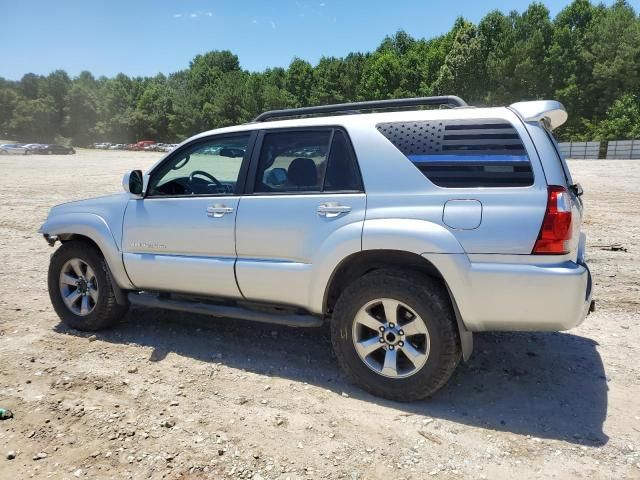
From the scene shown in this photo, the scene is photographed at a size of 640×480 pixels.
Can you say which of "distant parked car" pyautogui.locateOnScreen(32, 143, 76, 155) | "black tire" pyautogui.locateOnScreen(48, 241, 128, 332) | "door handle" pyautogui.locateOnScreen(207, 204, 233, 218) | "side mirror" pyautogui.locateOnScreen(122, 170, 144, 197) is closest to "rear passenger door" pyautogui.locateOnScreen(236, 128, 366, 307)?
"door handle" pyautogui.locateOnScreen(207, 204, 233, 218)

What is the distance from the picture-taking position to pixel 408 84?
6925 cm

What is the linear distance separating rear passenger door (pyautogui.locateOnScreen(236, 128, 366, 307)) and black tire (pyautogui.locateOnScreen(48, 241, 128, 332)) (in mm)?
1492

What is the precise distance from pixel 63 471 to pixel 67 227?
250 centimetres

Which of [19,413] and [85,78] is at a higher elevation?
[85,78]

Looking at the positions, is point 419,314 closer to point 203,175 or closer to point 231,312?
point 231,312

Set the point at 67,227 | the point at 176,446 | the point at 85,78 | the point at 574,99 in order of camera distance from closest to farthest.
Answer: the point at 176,446 → the point at 67,227 → the point at 574,99 → the point at 85,78

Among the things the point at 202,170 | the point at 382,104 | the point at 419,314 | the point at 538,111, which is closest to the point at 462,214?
the point at 419,314

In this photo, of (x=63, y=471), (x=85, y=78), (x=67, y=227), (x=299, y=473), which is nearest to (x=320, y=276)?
(x=299, y=473)

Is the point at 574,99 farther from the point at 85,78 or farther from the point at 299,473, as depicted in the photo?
the point at 85,78

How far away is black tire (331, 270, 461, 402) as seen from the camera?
3.24 metres

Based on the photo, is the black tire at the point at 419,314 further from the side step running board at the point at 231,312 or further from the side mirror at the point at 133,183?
the side mirror at the point at 133,183

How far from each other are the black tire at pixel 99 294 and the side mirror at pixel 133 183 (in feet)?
2.45

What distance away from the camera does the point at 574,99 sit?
188ft

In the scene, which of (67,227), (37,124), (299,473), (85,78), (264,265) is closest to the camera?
(299,473)
